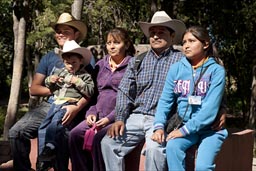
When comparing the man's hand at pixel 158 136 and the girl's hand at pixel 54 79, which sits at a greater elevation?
the girl's hand at pixel 54 79

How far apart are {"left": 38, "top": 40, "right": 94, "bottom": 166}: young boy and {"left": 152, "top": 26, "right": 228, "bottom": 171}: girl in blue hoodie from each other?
35.4 inches

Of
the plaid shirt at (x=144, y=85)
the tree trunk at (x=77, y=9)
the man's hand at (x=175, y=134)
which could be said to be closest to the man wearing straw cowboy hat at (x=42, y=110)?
the plaid shirt at (x=144, y=85)

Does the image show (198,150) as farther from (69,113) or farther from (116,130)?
(69,113)

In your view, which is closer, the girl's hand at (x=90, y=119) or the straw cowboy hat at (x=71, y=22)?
the girl's hand at (x=90, y=119)

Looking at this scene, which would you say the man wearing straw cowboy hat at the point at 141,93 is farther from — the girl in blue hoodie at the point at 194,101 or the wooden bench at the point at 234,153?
the wooden bench at the point at 234,153

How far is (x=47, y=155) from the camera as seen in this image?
5.33 metres

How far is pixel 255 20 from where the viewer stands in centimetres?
1390

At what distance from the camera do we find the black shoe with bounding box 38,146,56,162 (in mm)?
5309

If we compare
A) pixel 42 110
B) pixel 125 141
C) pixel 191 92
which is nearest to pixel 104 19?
pixel 42 110

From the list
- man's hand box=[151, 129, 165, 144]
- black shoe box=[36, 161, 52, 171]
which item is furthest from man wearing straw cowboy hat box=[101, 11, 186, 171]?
black shoe box=[36, 161, 52, 171]

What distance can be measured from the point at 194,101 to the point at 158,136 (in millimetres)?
422

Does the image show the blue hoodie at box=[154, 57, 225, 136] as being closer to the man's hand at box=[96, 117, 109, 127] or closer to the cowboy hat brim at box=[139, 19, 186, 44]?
the cowboy hat brim at box=[139, 19, 186, 44]

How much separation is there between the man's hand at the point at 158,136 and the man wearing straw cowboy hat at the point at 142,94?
4.3 inches

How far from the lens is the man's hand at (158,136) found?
4.65 meters
